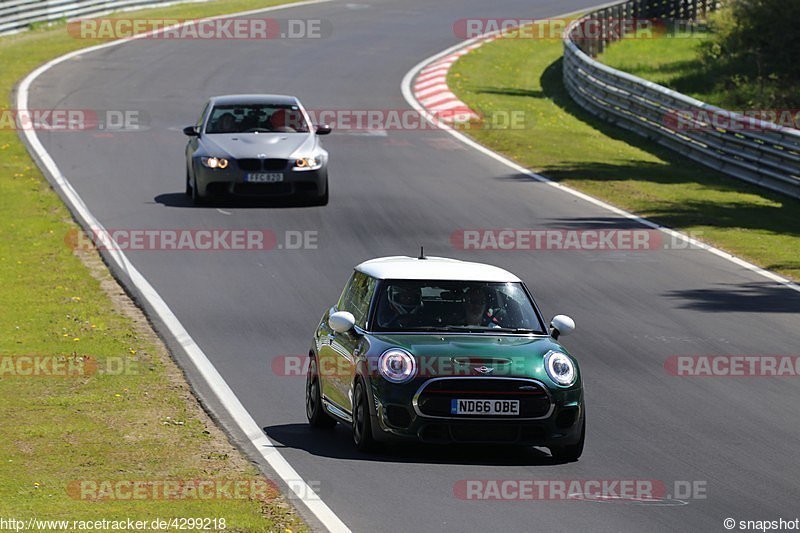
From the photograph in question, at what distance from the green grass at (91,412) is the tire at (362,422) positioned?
885mm

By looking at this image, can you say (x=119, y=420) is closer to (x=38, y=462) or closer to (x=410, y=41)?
(x=38, y=462)

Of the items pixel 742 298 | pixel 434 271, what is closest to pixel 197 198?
pixel 742 298

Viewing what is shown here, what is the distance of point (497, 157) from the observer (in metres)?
28.9

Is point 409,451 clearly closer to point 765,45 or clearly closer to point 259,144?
point 259,144

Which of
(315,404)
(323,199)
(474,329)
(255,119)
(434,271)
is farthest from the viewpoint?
(255,119)

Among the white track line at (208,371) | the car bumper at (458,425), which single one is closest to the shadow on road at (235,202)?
the white track line at (208,371)

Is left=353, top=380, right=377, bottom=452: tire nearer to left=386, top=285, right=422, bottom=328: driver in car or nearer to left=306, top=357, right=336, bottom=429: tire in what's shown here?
left=386, top=285, right=422, bottom=328: driver in car

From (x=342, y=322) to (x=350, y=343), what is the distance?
318mm

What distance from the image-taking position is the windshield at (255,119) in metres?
23.9

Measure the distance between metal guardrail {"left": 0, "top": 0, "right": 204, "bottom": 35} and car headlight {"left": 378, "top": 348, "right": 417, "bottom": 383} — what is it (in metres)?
35.6

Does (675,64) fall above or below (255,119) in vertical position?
below

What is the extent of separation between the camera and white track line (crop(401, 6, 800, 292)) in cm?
1997

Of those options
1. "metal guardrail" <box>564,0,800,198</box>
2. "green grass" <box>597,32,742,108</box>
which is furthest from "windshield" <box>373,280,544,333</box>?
"green grass" <box>597,32,742,108</box>

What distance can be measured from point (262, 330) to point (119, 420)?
390 centimetres
